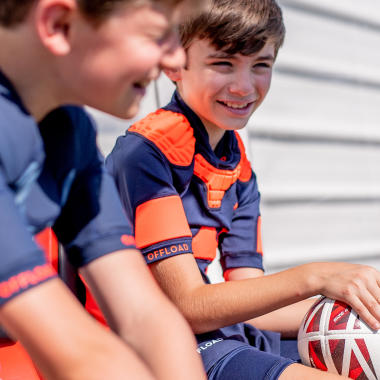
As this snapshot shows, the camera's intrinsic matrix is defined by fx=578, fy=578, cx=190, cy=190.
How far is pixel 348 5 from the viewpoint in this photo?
10.1 ft

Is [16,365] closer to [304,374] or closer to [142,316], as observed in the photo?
[142,316]

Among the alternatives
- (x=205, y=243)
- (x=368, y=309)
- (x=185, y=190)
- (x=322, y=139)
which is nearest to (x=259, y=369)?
(x=368, y=309)

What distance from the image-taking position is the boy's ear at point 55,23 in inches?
33.8

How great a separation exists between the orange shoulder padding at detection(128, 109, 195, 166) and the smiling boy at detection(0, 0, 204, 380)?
1.49 feet

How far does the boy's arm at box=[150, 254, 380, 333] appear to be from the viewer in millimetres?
1436

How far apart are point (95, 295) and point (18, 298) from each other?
1.08ft

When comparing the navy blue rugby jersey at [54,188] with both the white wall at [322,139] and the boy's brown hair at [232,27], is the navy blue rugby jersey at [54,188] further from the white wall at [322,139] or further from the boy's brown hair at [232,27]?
the white wall at [322,139]

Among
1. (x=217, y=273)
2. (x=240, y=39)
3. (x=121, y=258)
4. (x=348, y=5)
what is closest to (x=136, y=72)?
(x=121, y=258)

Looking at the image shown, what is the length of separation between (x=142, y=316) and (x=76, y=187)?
278mm

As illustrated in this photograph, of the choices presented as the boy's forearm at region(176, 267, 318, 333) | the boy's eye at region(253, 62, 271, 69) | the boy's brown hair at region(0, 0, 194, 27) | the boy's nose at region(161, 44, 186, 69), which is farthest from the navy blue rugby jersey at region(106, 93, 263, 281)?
the boy's brown hair at region(0, 0, 194, 27)

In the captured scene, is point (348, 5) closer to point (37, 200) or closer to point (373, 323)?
point (373, 323)

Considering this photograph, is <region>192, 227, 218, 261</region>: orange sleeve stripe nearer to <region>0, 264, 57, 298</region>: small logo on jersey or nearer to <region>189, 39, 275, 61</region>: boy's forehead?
<region>189, 39, 275, 61</region>: boy's forehead

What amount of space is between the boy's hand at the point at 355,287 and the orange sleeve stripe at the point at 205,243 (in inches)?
14.0

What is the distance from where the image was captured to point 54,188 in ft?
3.42
